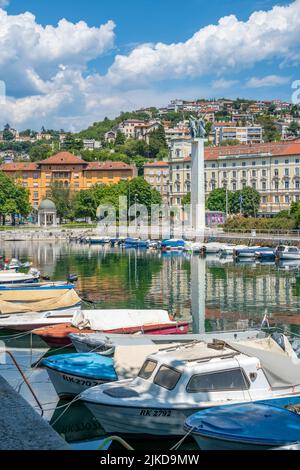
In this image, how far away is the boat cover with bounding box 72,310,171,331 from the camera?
2064 cm

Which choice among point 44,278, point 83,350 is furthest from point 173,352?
point 44,278

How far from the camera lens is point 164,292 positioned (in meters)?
36.7

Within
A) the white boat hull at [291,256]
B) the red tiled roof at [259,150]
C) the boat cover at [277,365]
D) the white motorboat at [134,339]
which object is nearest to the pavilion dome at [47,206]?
the red tiled roof at [259,150]

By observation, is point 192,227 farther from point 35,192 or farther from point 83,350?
point 83,350

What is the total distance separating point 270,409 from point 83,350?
29.1 feet

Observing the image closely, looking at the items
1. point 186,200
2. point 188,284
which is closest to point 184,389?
point 188,284

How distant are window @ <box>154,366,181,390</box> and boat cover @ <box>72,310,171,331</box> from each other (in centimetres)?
833

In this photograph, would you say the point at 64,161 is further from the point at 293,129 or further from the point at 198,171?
the point at 293,129

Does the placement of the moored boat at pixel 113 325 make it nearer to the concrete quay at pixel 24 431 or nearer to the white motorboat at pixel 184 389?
the white motorboat at pixel 184 389

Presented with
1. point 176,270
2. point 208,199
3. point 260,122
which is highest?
point 260,122

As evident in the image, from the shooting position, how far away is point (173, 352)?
43.0 ft

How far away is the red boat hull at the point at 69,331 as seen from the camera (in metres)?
19.7

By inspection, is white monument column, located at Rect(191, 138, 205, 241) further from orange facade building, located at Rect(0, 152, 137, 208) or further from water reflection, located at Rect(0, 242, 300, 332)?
orange facade building, located at Rect(0, 152, 137, 208)

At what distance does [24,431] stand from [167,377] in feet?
23.2
